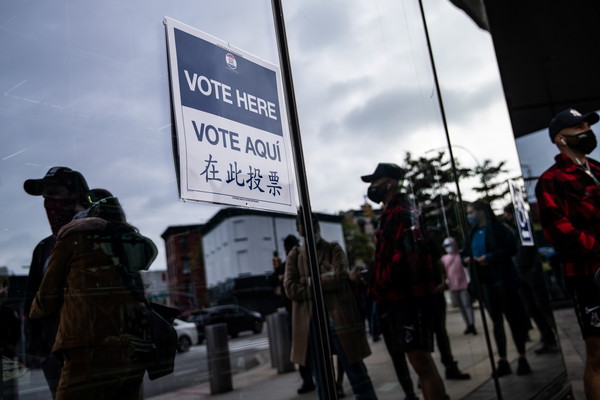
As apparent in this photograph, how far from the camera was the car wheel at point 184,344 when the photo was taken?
6.15 ft

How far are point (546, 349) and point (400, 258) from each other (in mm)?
2483

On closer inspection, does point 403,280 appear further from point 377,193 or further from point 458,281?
point 458,281

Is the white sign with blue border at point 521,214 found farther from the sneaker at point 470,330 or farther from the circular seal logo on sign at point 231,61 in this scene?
the circular seal logo on sign at point 231,61

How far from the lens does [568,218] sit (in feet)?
11.2

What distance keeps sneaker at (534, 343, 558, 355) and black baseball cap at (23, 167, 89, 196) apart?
414 cm

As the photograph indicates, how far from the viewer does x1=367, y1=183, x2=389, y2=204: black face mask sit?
3044mm

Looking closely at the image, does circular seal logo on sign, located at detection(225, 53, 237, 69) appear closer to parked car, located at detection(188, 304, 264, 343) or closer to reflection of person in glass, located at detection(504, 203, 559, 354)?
parked car, located at detection(188, 304, 264, 343)

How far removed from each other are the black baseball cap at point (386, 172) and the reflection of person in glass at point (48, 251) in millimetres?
1689

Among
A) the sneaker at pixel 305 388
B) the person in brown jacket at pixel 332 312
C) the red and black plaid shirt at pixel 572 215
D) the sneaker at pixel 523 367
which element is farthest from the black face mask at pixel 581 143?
the sneaker at pixel 305 388

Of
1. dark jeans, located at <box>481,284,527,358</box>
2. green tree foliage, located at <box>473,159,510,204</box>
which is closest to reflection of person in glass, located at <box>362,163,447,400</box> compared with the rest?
dark jeans, located at <box>481,284,527,358</box>

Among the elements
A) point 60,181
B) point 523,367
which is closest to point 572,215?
point 523,367

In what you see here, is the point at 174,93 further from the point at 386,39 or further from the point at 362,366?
the point at 386,39

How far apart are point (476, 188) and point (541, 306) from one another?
4.62 ft

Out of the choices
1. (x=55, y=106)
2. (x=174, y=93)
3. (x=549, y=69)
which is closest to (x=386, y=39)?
(x=174, y=93)
